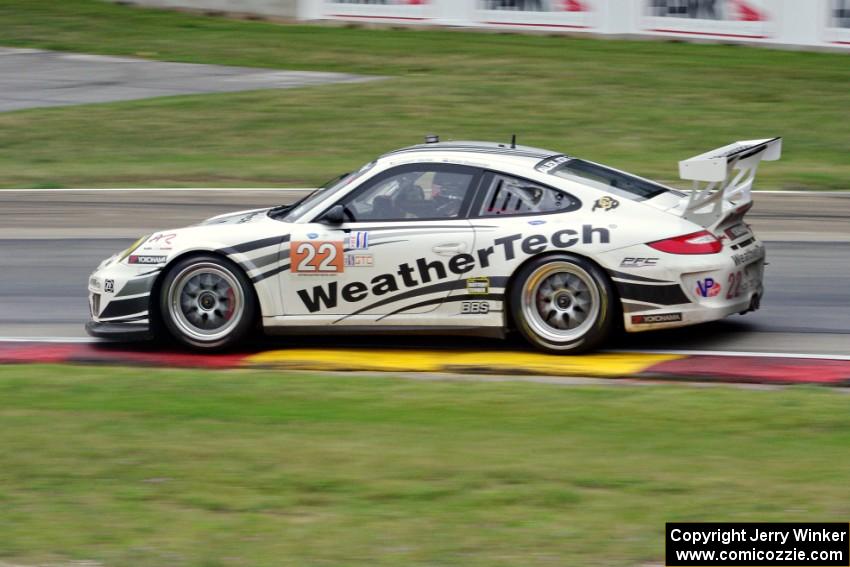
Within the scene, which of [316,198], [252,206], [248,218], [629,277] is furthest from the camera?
[252,206]

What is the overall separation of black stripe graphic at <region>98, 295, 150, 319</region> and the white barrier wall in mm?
17908

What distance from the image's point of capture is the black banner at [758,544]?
194 inches

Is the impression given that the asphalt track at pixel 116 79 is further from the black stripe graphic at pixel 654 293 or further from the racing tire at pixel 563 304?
the black stripe graphic at pixel 654 293

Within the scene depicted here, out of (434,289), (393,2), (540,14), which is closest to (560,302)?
(434,289)

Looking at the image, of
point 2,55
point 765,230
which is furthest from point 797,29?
point 2,55

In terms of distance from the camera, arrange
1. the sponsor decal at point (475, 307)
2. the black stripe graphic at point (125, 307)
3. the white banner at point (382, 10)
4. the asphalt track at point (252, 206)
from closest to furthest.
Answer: the sponsor decal at point (475, 307) < the black stripe graphic at point (125, 307) < the asphalt track at point (252, 206) < the white banner at point (382, 10)

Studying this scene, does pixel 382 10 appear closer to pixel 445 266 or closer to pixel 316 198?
pixel 316 198

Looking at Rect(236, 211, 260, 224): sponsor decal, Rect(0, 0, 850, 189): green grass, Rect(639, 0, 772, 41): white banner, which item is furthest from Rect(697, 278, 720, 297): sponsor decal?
Rect(639, 0, 772, 41): white banner

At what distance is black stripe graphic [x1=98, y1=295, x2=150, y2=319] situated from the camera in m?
9.27

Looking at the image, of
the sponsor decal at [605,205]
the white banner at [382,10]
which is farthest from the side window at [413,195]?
the white banner at [382,10]

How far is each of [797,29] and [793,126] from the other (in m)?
6.15

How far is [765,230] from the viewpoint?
13375 mm

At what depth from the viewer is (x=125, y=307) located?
9.33 m

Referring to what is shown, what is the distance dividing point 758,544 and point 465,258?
3.97m
